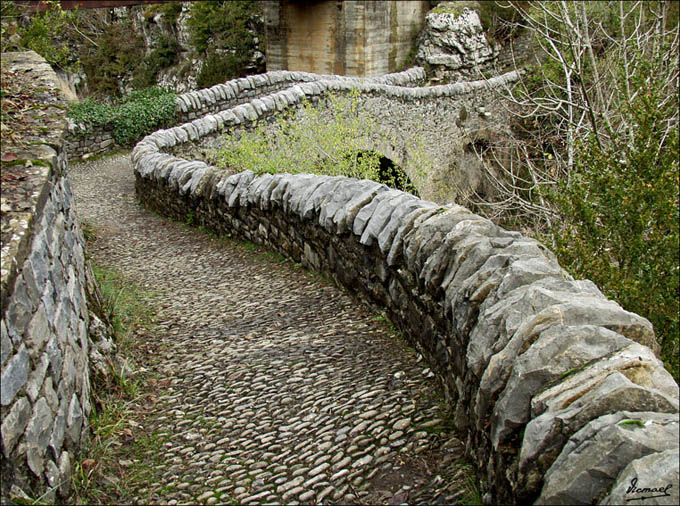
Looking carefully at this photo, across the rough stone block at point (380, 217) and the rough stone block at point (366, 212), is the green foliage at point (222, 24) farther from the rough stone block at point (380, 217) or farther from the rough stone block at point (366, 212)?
the rough stone block at point (380, 217)

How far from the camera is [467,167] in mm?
19094

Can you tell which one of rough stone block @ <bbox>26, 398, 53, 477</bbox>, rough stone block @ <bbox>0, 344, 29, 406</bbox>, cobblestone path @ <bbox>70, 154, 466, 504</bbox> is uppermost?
rough stone block @ <bbox>0, 344, 29, 406</bbox>

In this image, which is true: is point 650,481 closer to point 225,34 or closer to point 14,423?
point 14,423

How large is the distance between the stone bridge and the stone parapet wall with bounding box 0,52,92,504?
13mm

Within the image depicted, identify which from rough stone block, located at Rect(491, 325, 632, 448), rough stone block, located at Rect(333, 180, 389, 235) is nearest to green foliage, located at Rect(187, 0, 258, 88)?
rough stone block, located at Rect(333, 180, 389, 235)

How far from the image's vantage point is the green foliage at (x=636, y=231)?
14.5 ft

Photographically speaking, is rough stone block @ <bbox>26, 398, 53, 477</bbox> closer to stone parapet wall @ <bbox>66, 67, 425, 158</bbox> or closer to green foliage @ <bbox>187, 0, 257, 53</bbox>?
stone parapet wall @ <bbox>66, 67, 425, 158</bbox>

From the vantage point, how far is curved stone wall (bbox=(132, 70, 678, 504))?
1.80 m

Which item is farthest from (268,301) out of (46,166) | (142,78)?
(142,78)

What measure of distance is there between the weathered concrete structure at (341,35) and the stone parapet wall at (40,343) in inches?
726

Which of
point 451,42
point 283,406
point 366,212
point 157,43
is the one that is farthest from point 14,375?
point 157,43

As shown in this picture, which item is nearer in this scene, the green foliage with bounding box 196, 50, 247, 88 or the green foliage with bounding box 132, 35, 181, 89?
the green foliage with bounding box 196, 50, 247, 88

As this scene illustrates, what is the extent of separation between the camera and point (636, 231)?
4.79 metres

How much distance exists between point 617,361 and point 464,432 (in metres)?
1.14
